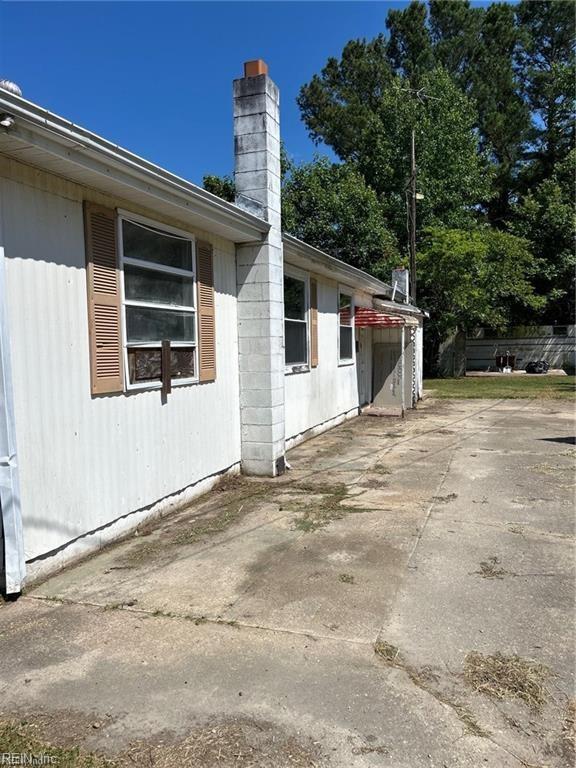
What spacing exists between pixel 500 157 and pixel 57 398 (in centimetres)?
3321

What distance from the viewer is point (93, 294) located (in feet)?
14.0

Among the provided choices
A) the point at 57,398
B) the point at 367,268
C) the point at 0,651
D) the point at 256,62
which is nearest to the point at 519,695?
the point at 0,651

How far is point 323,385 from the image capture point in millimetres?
9992

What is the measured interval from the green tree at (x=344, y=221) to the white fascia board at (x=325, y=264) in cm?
996

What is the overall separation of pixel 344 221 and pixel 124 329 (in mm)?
19351

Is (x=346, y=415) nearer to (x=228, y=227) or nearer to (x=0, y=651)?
(x=228, y=227)

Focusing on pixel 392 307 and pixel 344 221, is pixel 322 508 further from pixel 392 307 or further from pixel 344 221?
pixel 344 221

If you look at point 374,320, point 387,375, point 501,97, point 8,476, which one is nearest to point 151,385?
point 8,476

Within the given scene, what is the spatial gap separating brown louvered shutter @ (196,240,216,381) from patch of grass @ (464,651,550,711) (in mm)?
3893

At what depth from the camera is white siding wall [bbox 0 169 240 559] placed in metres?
3.63

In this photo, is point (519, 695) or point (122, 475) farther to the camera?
point (122, 475)

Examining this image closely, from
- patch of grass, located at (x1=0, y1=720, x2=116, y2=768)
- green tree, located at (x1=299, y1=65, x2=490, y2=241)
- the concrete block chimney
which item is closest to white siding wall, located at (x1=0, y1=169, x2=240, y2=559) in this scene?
patch of grass, located at (x1=0, y1=720, x2=116, y2=768)

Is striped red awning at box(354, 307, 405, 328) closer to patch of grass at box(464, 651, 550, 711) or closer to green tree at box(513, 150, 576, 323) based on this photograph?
patch of grass at box(464, 651, 550, 711)

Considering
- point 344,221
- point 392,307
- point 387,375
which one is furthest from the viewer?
point 344,221
